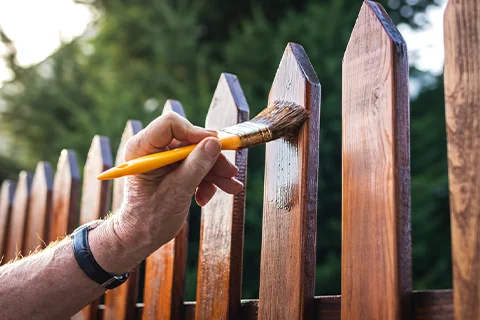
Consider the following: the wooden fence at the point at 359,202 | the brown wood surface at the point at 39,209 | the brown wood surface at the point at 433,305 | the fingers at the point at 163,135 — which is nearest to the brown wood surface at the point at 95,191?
the brown wood surface at the point at 39,209

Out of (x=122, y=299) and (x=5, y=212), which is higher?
(x=5, y=212)

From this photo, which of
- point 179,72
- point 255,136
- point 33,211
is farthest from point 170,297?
point 179,72

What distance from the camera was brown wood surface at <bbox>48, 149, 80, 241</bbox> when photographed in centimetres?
250

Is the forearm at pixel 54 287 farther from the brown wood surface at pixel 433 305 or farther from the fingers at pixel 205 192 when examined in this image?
the brown wood surface at pixel 433 305

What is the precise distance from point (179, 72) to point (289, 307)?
14.8ft

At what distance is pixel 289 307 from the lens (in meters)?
1.24

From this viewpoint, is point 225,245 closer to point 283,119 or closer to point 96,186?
point 283,119

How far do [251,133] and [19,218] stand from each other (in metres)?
2.39

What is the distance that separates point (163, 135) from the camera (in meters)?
1.16

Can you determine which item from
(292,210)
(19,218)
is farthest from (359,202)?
(19,218)

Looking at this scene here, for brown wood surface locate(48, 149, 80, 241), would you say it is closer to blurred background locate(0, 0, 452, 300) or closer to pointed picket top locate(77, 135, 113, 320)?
pointed picket top locate(77, 135, 113, 320)

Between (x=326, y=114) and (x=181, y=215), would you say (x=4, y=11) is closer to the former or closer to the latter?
(x=326, y=114)

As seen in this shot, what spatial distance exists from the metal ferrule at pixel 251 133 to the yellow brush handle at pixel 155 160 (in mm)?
19

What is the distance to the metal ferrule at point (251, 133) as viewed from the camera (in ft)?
3.87
